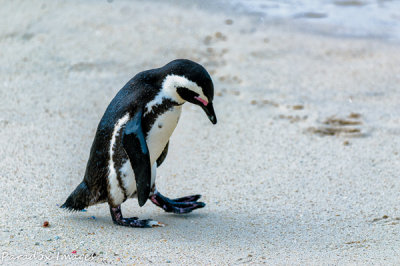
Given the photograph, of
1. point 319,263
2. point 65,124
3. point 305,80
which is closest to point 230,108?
point 305,80

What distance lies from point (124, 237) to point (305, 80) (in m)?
3.01

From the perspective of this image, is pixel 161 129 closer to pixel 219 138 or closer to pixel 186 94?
pixel 186 94

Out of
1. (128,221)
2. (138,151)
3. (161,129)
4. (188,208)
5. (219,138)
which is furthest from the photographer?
(219,138)

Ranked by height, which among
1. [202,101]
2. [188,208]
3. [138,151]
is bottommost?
[188,208]

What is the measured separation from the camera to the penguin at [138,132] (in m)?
3.08

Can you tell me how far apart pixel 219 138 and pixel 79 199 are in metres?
1.57

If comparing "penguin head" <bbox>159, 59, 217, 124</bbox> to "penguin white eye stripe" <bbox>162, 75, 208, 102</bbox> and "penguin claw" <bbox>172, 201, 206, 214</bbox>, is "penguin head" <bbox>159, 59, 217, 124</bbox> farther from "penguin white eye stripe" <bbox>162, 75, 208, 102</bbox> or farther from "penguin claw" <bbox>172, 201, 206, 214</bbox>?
"penguin claw" <bbox>172, 201, 206, 214</bbox>

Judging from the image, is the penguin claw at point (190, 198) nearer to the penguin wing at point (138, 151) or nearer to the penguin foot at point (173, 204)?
the penguin foot at point (173, 204)

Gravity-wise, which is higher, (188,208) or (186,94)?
(186,94)

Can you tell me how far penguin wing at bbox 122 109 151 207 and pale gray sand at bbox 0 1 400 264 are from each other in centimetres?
29

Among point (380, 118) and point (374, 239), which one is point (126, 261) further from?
point (380, 118)

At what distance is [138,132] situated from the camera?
10.1 feet

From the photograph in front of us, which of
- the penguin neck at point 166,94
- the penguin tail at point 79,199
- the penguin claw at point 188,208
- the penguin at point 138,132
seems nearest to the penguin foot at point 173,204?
the penguin claw at point 188,208

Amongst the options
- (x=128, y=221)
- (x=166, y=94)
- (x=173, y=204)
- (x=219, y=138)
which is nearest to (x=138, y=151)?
(x=166, y=94)
